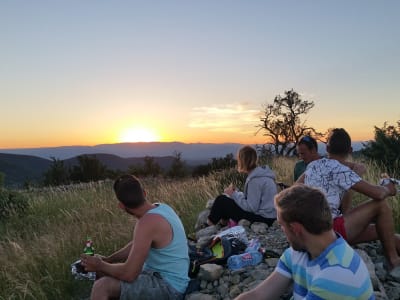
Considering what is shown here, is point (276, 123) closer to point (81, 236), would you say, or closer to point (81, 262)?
point (81, 236)

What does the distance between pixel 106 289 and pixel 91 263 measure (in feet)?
0.84

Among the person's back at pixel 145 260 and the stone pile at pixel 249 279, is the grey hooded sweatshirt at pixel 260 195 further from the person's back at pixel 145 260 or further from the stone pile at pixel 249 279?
the person's back at pixel 145 260

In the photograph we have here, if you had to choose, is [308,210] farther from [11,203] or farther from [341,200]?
[11,203]

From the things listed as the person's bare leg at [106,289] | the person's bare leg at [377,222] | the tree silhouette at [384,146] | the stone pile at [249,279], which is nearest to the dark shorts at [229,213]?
the stone pile at [249,279]

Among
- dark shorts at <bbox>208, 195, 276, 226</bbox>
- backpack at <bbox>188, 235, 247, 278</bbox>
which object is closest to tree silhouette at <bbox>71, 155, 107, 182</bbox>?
dark shorts at <bbox>208, 195, 276, 226</bbox>

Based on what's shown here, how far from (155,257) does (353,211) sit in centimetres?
192

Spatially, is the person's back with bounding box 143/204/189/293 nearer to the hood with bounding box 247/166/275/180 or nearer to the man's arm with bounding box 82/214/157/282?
the man's arm with bounding box 82/214/157/282

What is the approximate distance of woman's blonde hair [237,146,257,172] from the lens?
615cm

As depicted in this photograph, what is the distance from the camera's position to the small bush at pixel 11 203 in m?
10.5

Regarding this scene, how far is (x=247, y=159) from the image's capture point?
6156 mm

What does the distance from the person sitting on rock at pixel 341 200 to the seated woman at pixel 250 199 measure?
4.61 feet

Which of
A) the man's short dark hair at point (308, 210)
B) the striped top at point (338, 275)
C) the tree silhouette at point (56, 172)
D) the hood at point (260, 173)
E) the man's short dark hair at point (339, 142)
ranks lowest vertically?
the tree silhouette at point (56, 172)

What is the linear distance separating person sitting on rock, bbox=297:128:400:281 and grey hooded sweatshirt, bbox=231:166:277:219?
1.39 metres

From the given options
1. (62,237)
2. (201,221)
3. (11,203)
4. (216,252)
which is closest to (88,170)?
(11,203)
